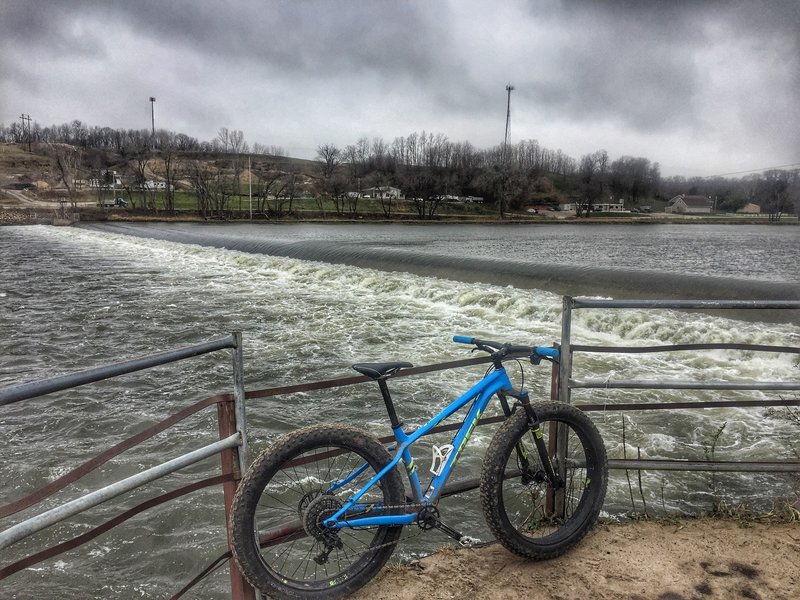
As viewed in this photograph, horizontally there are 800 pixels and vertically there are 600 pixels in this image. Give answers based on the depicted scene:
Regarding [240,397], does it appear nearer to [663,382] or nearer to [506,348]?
[506,348]

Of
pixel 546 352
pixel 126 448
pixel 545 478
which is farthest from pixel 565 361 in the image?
pixel 126 448

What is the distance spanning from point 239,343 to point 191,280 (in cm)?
1925

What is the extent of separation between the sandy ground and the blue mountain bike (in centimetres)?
16

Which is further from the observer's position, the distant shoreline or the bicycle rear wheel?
the distant shoreline

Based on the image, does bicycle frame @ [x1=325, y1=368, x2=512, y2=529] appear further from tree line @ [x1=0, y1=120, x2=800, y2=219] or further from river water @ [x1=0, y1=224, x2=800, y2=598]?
tree line @ [x1=0, y1=120, x2=800, y2=219]

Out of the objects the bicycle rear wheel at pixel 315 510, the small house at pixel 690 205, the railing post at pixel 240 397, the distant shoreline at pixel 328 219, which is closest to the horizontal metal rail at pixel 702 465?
the bicycle rear wheel at pixel 315 510

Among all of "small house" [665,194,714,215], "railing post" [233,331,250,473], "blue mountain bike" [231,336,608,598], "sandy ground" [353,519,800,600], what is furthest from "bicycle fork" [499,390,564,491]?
"small house" [665,194,714,215]

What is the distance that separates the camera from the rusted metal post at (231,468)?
8.51ft

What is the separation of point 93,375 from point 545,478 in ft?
8.12

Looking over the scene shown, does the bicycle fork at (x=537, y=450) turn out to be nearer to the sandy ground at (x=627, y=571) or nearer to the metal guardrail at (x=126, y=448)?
the sandy ground at (x=627, y=571)

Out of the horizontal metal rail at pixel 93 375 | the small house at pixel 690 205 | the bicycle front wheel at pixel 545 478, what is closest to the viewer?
the horizontal metal rail at pixel 93 375

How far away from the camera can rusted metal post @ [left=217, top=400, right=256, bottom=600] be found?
2594mm

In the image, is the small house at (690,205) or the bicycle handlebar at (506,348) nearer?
the bicycle handlebar at (506,348)

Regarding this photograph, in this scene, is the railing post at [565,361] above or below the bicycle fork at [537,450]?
above
